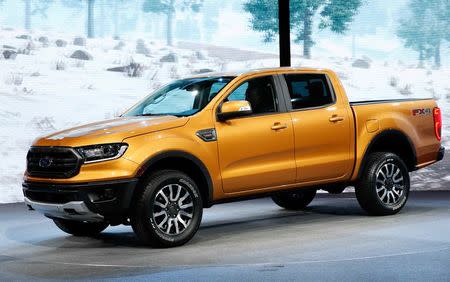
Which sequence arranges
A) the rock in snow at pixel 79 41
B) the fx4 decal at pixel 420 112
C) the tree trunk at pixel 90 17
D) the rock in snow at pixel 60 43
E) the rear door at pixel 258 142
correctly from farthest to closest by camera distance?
the rock in snow at pixel 60 43
the rock in snow at pixel 79 41
the tree trunk at pixel 90 17
the fx4 decal at pixel 420 112
the rear door at pixel 258 142

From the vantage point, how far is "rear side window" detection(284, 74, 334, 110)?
10.4 meters

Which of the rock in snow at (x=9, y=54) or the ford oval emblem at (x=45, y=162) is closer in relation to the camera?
the ford oval emblem at (x=45, y=162)

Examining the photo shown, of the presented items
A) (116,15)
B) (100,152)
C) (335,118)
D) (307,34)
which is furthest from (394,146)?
Result: (116,15)

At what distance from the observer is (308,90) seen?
1062cm

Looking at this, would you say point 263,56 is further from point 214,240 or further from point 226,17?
point 214,240

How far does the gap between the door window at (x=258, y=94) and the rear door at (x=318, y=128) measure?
19cm

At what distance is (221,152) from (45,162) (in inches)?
69.3

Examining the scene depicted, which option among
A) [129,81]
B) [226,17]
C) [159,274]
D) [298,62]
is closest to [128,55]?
[129,81]

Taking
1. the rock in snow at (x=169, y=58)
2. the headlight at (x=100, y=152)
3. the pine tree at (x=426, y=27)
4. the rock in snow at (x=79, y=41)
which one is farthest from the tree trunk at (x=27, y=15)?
the headlight at (x=100, y=152)

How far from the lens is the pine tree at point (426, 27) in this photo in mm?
17891

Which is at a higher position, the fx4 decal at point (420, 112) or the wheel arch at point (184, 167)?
the fx4 decal at point (420, 112)

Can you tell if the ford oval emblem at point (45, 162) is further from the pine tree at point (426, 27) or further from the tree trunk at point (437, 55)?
the tree trunk at point (437, 55)

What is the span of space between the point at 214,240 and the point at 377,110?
265 centimetres

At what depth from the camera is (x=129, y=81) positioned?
17828 millimetres
